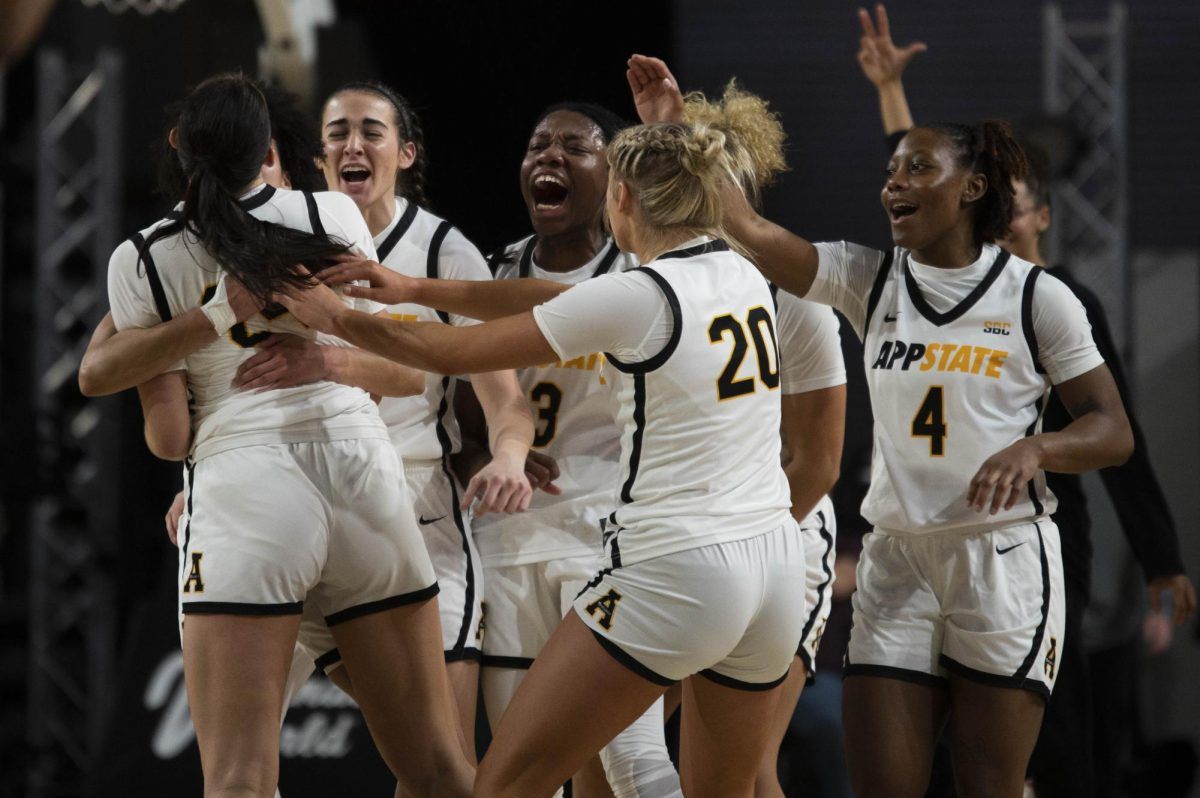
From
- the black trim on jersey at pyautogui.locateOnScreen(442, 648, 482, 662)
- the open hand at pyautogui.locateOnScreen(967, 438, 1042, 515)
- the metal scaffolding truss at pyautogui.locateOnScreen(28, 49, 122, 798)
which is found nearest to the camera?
the open hand at pyautogui.locateOnScreen(967, 438, 1042, 515)

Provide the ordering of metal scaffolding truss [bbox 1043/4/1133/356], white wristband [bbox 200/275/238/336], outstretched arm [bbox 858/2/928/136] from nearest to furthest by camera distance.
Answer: white wristband [bbox 200/275/238/336]
outstretched arm [bbox 858/2/928/136]
metal scaffolding truss [bbox 1043/4/1133/356]

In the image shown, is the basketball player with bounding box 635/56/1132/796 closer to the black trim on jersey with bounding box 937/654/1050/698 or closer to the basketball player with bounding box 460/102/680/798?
the black trim on jersey with bounding box 937/654/1050/698

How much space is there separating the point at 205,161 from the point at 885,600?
193 centimetres

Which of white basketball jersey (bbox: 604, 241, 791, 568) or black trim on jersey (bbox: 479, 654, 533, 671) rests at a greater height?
white basketball jersey (bbox: 604, 241, 791, 568)

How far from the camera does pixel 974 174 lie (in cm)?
392

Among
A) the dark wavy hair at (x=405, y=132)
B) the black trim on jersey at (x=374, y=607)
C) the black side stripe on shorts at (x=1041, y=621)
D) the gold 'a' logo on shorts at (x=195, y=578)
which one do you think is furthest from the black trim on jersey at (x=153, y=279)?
the black side stripe on shorts at (x=1041, y=621)

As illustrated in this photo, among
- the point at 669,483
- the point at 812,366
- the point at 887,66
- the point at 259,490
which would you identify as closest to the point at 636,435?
the point at 669,483

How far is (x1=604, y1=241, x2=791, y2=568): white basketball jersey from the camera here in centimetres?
321

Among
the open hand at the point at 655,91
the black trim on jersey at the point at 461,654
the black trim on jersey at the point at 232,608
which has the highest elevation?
the open hand at the point at 655,91

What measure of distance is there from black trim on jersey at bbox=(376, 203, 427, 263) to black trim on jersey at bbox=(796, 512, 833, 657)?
1.41 metres

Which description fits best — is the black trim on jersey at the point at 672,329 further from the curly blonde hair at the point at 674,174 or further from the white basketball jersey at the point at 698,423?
the curly blonde hair at the point at 674,174

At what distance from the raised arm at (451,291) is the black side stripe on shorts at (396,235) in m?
0.45

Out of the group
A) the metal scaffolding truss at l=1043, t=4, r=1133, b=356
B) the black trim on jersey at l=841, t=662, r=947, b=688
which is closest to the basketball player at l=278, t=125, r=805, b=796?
the black trim on jersey at l=841, t=662, r=947, b=688

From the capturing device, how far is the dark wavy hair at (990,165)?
12.9ft
